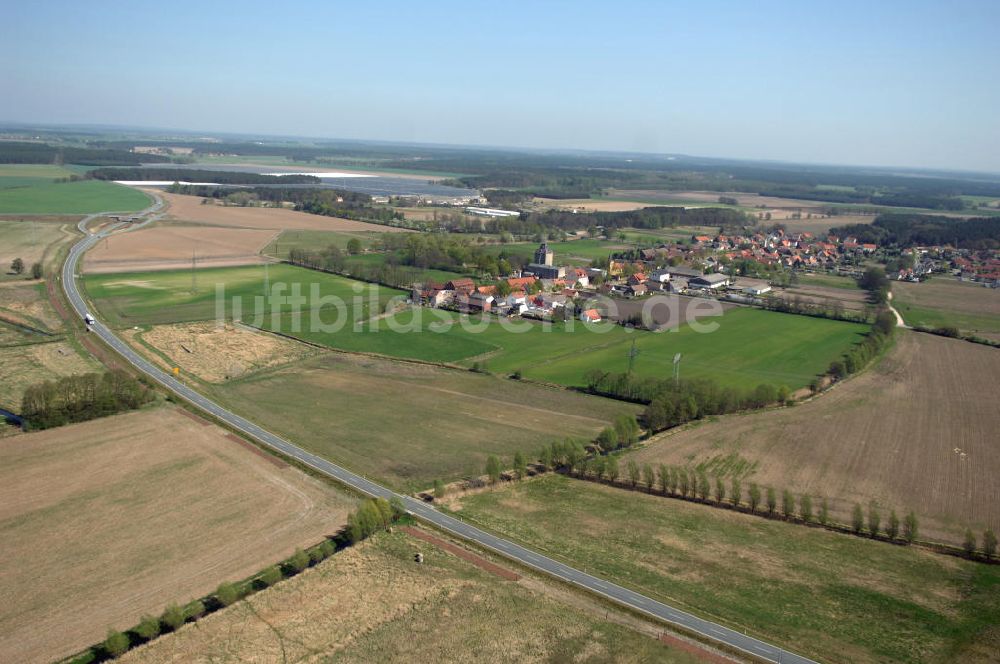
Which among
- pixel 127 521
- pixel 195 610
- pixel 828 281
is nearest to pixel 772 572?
pixel 195 610

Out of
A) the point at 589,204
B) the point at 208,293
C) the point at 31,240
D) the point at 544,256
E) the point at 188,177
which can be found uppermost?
the point at 188,177

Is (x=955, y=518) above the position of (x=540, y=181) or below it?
below

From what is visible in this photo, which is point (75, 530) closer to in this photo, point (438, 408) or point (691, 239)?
point (438, 408)

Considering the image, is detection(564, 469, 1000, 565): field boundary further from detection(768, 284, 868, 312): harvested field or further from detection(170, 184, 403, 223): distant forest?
detection(170, 184, 403, 223): distant forest

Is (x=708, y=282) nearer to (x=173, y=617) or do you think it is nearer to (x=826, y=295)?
(x=826, y=295)

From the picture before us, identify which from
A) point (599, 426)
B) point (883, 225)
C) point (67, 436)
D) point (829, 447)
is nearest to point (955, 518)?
point (829, 447)

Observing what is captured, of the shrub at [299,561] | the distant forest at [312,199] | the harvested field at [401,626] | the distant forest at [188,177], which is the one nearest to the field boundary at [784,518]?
the harvested field at [401,626]

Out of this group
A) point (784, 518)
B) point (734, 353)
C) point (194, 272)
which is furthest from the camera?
point (194, 272)
